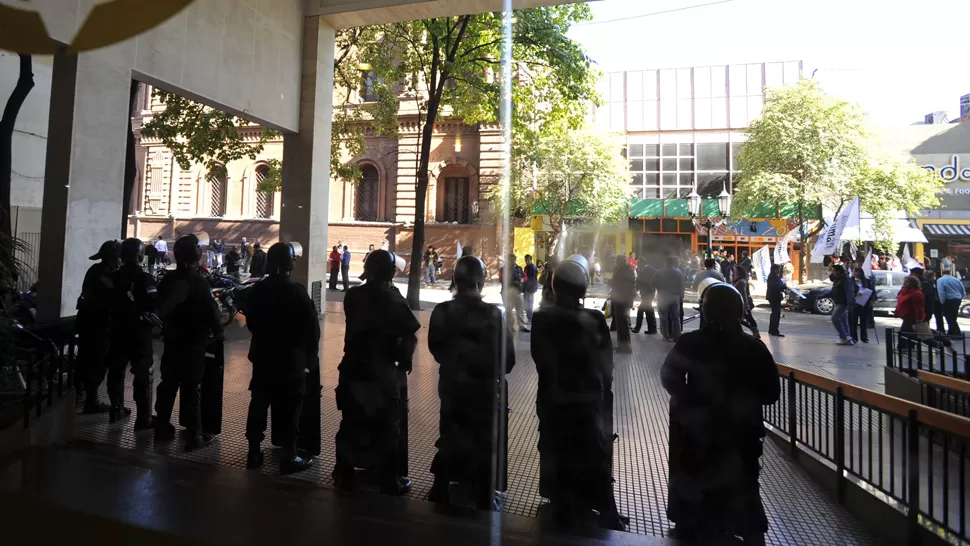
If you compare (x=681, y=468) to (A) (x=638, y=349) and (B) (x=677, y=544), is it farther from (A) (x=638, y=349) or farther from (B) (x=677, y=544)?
(A) (x=638, y=349)

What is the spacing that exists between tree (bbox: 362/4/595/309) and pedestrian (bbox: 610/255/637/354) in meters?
5.31

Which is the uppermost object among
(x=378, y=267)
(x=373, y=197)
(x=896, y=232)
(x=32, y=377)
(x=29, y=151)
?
(x=373, y=197)

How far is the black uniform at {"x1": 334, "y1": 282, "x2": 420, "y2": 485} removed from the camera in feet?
11.2

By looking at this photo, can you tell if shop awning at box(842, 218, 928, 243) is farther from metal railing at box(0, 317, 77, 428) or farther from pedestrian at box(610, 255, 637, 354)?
metal railing at box(0, 317, 77, 428)

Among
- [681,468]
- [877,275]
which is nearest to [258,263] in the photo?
[681,468]

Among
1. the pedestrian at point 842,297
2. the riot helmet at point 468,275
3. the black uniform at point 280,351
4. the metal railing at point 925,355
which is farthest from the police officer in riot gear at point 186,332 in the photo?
the pedestrian at point 842,297

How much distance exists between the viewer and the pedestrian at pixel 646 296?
36.6ft

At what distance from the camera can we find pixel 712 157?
29.0m

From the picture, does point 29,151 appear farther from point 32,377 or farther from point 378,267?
point 378,267

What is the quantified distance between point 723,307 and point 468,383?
1559 mm

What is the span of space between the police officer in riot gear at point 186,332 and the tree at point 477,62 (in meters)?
8.64

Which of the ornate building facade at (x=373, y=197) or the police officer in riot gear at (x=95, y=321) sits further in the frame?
the ornate building facade at (x=373, y=197)

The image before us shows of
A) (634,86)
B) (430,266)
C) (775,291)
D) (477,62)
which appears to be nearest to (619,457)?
(775,291)

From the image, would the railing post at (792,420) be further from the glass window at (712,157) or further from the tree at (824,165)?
the glass window at (712,157)
